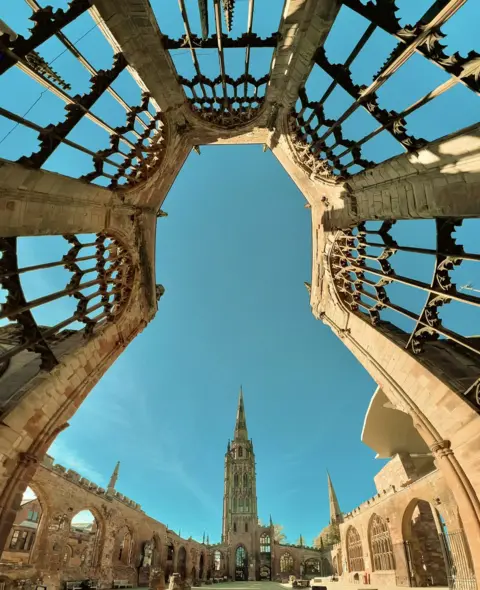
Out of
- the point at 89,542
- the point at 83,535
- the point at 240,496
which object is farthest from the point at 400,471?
the point at 240,496

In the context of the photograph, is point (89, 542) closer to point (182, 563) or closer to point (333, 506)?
point (182, 563)

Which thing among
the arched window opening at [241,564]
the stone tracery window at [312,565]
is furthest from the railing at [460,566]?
the stone tracery window at [312,565]

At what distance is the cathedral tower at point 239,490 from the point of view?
65.8 m

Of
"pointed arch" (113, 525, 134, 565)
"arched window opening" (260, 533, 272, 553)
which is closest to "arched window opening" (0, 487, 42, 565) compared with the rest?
"pointed arch" (113, 525, 134, 565)

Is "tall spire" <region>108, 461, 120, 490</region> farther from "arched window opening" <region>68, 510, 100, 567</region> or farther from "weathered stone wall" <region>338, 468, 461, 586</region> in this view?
"weathered stone wall" <region>338, 468, 461, 586</region>

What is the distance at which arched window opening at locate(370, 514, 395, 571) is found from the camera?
72.9 feet

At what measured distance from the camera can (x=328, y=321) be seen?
11.7m

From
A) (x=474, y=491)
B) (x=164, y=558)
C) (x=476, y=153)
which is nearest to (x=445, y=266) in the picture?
(x=476, y=153)

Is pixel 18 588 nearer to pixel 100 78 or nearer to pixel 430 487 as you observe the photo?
pixel 100 78

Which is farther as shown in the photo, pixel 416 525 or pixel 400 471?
pixel 400 471

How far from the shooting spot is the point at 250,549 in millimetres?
62094

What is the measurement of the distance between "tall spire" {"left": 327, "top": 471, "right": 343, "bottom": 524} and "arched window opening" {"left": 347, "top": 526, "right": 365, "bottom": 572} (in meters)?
50.3

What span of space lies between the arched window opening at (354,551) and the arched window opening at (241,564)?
135ft

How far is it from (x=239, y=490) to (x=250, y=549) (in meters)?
11.4
